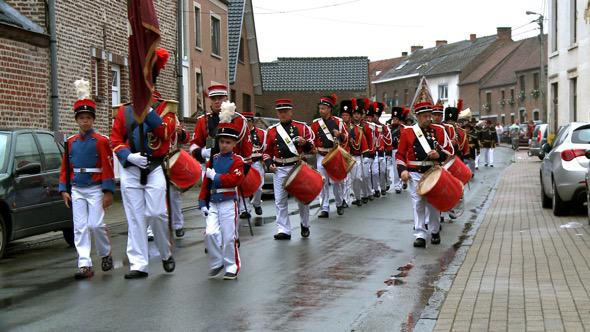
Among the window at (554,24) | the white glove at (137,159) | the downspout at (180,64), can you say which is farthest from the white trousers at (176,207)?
the window at (554,24)

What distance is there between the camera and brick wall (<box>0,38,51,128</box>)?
712 inches

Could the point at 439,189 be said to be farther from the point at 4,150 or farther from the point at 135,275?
the point at 4,150

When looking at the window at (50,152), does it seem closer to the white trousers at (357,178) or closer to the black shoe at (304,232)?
the black shoe at (304,232)

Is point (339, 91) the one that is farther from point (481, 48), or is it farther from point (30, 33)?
point (30, 33)

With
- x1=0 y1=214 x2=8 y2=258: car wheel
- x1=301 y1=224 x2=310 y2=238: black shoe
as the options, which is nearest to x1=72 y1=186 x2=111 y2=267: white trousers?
x1=0 y1=214 x2=8 y2=258: car wheel

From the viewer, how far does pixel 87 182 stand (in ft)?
32.2

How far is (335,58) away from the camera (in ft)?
197

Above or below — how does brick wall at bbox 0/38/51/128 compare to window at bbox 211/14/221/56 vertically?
below

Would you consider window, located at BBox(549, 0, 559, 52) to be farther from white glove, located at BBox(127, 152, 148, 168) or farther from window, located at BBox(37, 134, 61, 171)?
white glove, located at BBox(127, 152, 148, 168)

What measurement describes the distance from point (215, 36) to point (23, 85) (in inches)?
688

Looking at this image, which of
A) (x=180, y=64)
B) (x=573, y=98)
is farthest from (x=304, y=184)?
(x=573, y=98)

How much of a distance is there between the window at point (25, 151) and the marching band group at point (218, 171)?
70.6 inches

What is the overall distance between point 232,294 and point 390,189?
17.1 meters

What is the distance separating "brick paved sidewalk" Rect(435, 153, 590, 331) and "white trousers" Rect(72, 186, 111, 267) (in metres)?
3.70
